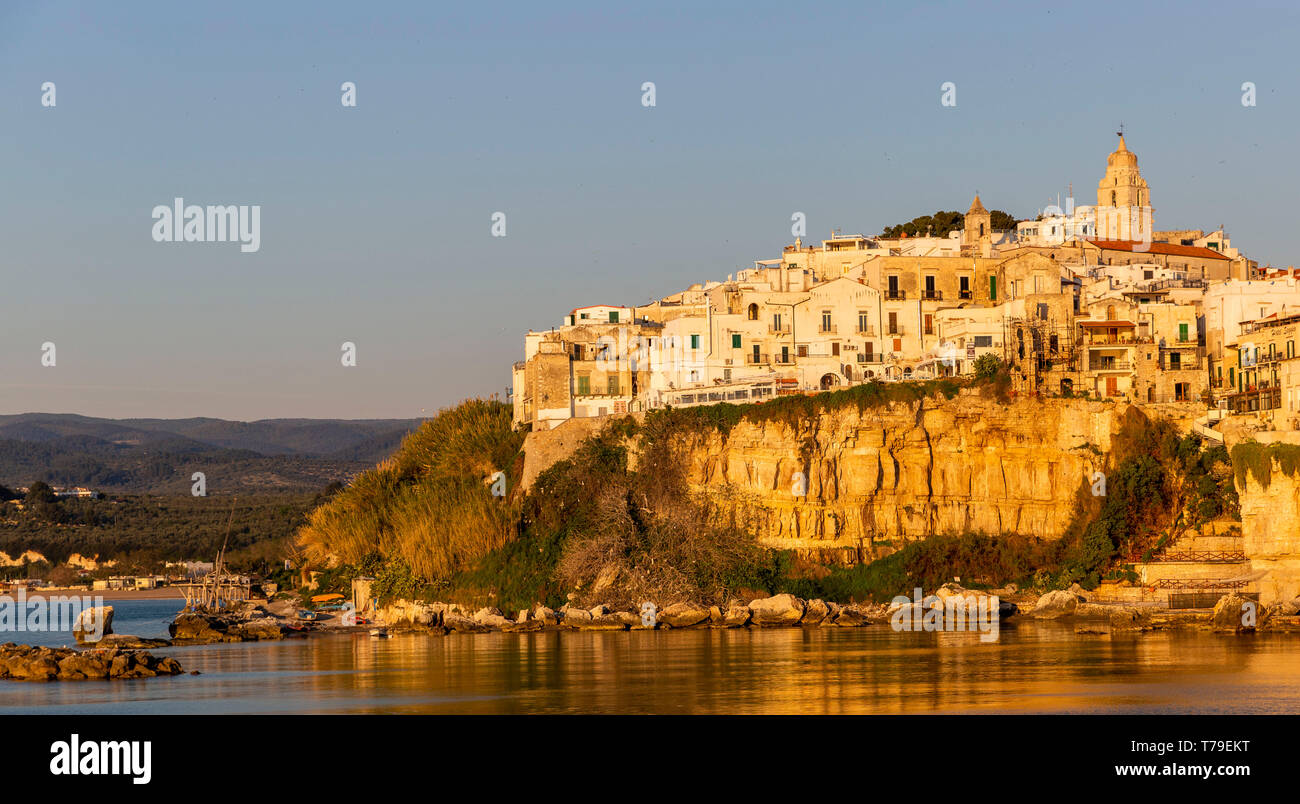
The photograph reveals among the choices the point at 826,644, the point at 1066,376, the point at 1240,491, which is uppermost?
the point at 1066,376

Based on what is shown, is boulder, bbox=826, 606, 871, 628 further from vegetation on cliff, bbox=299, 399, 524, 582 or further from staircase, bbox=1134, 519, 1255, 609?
vegetation on cliff, bbox=299, 399, 524, 582

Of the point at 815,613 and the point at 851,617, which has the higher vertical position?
the point at 815,613

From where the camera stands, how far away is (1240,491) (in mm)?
43656

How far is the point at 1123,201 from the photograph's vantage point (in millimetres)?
80562

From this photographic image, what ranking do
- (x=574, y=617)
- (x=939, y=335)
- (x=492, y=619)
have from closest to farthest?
(x=574, y=617), (x=492, y=619), (x=939, y=335)

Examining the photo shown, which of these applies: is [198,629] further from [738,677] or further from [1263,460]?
[1263,460]

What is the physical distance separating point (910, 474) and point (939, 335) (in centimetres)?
828

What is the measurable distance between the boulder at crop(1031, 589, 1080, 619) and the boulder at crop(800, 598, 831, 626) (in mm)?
6458

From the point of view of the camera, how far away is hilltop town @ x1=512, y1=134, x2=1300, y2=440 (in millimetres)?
50844

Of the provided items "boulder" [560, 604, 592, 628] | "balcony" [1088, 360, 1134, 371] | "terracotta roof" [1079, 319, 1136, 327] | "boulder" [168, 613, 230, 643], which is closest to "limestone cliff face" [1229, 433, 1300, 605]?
"balcony" [1088, 360, 1134, 371]

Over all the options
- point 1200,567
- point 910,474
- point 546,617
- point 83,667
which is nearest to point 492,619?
point 546,617
